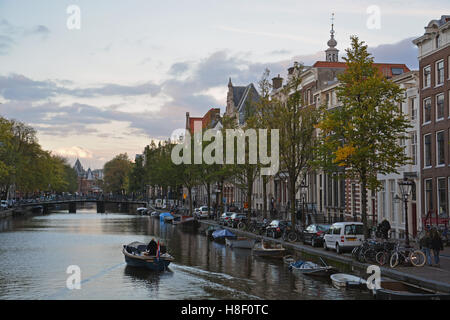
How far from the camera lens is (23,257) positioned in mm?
43125

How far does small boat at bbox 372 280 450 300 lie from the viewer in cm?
2212

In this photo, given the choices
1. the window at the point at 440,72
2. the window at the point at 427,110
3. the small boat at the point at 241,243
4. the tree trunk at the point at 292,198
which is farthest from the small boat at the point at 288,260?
the window at the point at 440,72

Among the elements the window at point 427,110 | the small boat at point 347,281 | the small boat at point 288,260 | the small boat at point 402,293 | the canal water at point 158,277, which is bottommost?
the canal water at point 158,277

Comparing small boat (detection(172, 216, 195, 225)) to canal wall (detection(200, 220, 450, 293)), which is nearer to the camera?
canal wall (detection(200, 220, 450, 293))

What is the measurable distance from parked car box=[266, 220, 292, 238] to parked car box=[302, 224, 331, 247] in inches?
223

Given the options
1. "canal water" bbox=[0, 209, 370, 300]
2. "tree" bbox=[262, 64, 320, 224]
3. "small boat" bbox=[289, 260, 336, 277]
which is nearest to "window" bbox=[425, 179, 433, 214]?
"tree" bbox=[262, 64, 320, 224]

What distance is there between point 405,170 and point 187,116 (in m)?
137

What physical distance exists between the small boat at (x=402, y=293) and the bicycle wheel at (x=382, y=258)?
7466mm

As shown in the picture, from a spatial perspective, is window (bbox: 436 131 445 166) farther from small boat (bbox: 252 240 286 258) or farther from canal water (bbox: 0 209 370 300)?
canal water (bbox: 0 209 370 300)

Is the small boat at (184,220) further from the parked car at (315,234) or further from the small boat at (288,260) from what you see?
the small boat at (288,260)

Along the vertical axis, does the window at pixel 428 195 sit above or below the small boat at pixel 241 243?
above

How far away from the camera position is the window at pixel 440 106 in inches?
1873

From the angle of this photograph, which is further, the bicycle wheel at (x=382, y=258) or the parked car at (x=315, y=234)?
the parked car at (x=315, y=234)

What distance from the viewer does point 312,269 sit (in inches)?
1238
